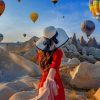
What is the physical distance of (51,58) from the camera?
589 cm

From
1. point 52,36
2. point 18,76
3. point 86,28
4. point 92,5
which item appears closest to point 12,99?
point 52,36

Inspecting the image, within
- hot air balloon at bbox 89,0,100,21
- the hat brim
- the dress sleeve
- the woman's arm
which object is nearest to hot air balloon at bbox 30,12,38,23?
hot air balloon at bbox 89,0,100,21

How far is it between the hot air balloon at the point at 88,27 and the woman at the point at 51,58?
2776 cm

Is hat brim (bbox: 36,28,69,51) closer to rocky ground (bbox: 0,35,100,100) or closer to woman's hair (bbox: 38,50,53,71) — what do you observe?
woman's hair (bbox: 38,50,53,71)

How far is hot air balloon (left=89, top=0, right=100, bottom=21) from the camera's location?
27.0m

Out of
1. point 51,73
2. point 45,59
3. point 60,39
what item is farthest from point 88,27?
point 51,73

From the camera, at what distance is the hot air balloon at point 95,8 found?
27000 millimetres

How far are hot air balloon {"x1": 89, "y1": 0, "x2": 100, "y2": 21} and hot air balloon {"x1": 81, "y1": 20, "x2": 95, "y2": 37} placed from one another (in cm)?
537

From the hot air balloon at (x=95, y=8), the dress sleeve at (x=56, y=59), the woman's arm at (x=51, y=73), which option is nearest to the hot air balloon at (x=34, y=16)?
the hot air balloon at (x=95, y=8)

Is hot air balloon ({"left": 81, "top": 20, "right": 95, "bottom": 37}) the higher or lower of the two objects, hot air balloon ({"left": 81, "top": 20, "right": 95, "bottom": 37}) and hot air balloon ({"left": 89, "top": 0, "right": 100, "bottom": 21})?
the lower

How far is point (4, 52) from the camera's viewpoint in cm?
1659

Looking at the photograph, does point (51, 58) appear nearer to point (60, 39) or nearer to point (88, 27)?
point (60, 39)

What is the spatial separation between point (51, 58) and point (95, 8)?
21752mm

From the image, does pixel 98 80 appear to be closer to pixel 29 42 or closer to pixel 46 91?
pixel 46 91
